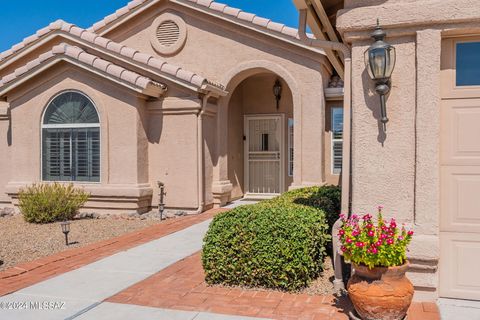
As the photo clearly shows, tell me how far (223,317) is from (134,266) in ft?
7.94

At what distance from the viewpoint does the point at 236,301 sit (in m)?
4.92

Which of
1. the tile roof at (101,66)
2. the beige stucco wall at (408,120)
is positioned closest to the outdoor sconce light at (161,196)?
the tile roof at (101,66)

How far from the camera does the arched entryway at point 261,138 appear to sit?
1375 centimetres

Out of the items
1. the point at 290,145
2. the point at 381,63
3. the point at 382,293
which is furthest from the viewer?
the point at 290,145

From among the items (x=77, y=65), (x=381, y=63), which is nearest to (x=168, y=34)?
(x=77, y=65)

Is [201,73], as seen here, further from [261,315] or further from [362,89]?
[261,315]

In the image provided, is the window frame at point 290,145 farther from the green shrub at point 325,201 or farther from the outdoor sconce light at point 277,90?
the green shrub at point 325,201

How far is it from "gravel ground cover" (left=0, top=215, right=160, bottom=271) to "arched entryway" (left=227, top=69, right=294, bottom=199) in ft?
14.4

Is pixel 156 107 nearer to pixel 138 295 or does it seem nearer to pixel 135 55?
pixel 135 55

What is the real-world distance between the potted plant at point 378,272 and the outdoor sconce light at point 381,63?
1294 millimetres

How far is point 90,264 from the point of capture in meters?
6.53

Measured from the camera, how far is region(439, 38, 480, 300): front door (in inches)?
187

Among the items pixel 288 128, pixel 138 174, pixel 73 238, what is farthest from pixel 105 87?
pixel 288 128

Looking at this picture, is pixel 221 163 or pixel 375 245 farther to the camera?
pixel 221 163
